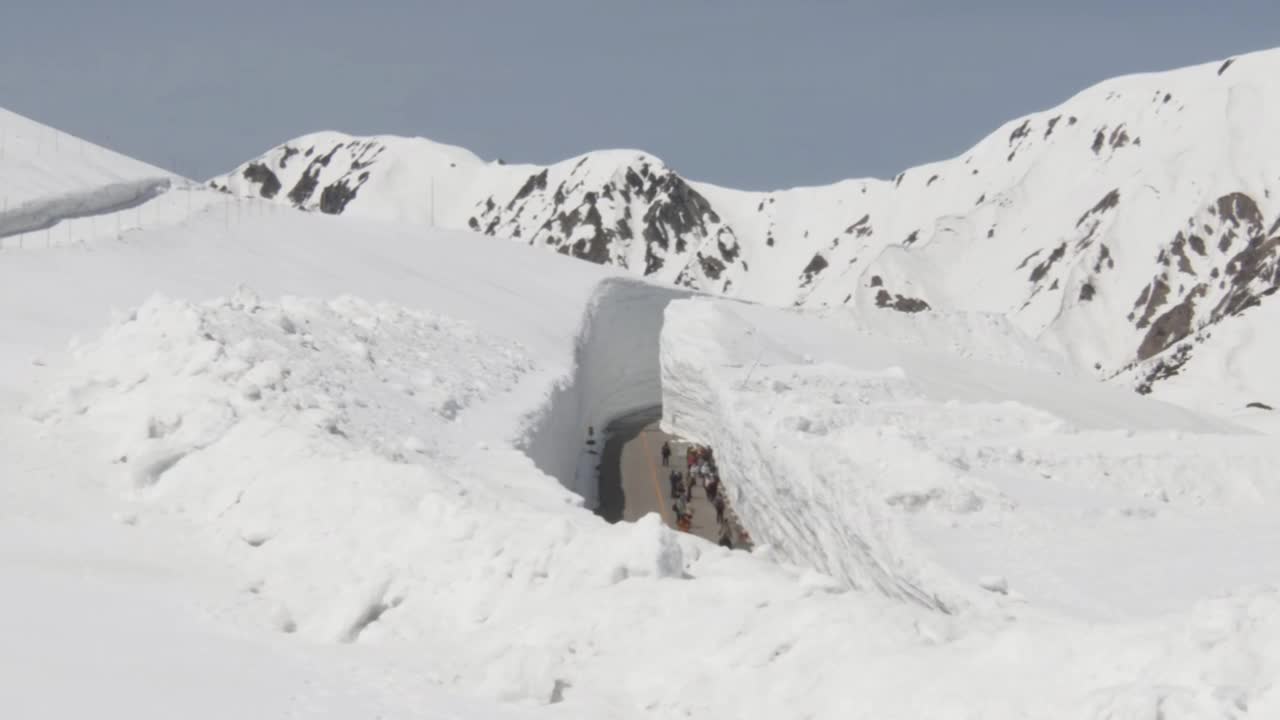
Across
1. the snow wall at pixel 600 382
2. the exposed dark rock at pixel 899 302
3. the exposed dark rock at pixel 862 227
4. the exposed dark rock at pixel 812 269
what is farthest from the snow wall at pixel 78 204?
the exposed dark rock at pixel 862 227

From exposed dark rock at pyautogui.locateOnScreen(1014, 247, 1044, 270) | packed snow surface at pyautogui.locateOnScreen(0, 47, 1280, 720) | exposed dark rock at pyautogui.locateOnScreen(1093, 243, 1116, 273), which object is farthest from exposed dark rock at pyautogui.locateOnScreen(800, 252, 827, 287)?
packed snow surface at pyautogui.locateOnScreen(0, 47, 1280, 720)

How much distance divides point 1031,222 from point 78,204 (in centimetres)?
10795

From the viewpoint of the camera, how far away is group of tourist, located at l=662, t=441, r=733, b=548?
90.6 ft

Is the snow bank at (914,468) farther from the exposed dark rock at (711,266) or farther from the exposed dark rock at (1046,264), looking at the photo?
the exposed dark rock at (711,266)

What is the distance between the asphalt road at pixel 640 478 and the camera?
29938mm

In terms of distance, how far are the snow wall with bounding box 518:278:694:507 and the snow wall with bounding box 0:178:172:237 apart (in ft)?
48.3

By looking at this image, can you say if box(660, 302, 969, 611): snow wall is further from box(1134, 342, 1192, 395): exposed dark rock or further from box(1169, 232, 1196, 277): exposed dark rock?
box(1169, 232, 1196, 277): exposed dark rock

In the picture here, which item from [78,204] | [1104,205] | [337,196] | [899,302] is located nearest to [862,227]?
[1104,205]

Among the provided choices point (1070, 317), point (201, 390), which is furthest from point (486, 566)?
point (1070, 317)

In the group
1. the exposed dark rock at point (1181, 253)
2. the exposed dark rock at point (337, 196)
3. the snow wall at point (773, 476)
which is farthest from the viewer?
the exposed dark rock at point (337, 196)

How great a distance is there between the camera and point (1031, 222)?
131 meters

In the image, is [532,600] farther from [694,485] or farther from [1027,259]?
[1027,259]

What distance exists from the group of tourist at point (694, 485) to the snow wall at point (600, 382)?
6.78 feet

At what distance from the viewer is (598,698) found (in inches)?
382
